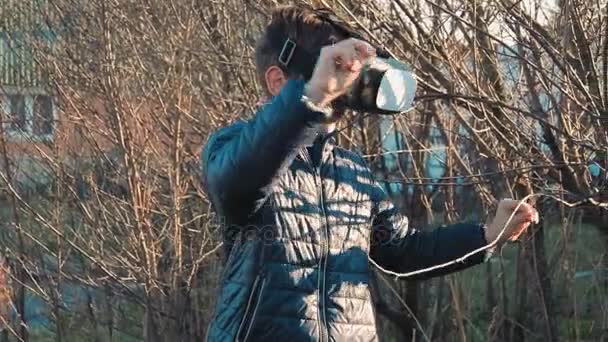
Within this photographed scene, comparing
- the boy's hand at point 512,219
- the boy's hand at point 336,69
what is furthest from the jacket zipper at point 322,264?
the boy's hand at point 512,219

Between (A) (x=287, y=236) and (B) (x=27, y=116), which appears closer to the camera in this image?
(A) (x=287, y=236)

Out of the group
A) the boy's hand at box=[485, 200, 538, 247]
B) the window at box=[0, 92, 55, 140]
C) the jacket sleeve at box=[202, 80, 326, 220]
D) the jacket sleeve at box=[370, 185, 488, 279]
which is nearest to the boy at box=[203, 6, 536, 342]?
the jacket sleeve at box=[202, 80, 326, 220]

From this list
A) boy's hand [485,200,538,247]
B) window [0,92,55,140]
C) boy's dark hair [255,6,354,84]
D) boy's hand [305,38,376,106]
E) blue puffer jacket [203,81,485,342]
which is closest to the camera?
boy's hand [305,38,376,106]

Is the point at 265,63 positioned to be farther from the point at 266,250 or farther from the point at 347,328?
the point at 347,328

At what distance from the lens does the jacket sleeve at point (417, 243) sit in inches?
114

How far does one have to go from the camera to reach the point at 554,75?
12.9 feet

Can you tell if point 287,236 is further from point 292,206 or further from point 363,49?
point 363,49

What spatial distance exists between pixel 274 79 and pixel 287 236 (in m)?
0.36

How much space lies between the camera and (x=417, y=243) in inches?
115

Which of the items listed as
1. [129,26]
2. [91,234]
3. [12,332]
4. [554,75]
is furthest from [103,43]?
[554,75]

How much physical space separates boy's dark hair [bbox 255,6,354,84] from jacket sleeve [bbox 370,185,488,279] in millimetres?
524

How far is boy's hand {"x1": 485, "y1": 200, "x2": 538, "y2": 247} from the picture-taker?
2.82 m

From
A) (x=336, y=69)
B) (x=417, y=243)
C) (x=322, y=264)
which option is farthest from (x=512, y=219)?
(x=336, y=69)

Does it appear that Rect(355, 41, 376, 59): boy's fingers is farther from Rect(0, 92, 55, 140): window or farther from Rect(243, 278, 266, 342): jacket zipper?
Rect(0, 92, 55, 140): window
